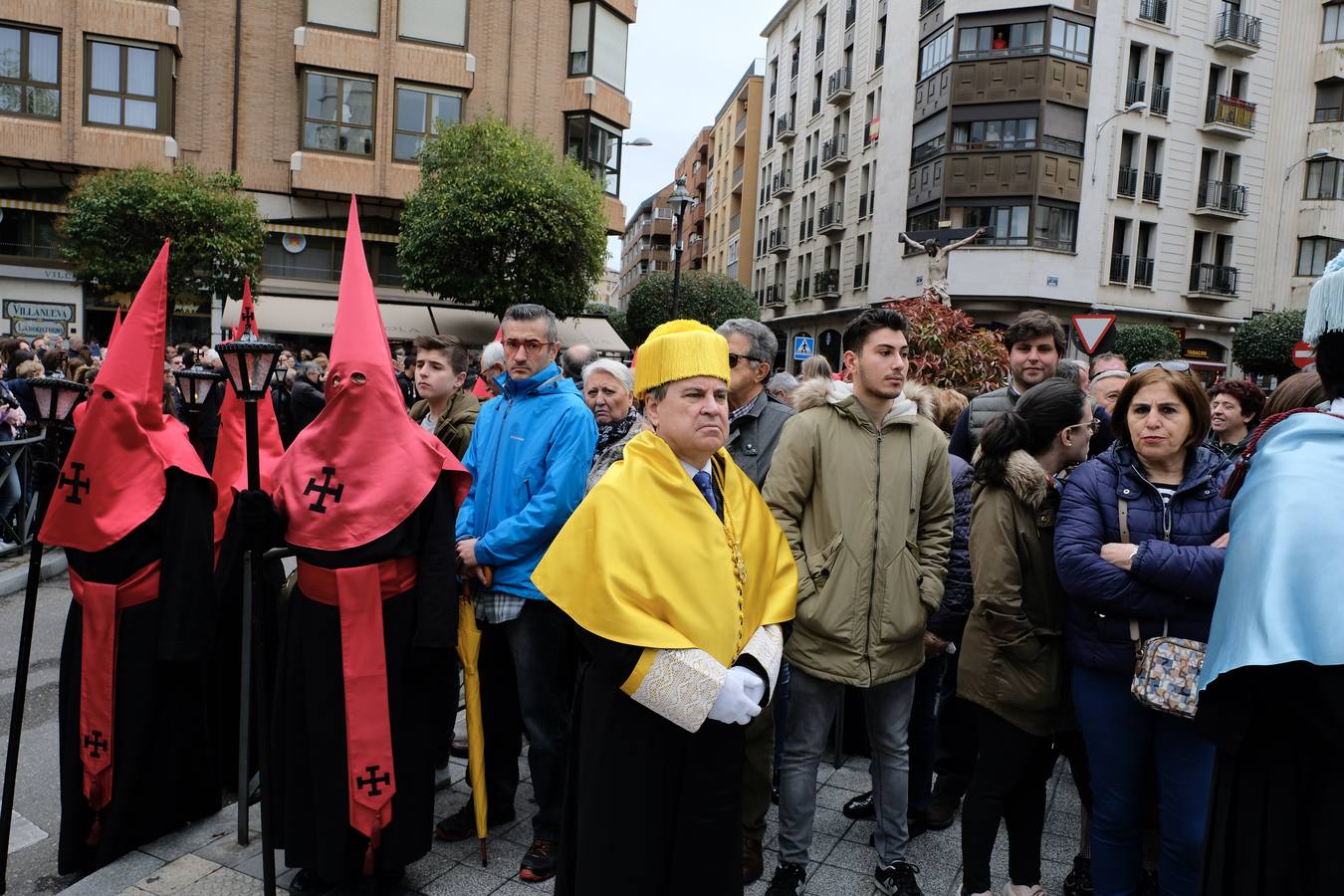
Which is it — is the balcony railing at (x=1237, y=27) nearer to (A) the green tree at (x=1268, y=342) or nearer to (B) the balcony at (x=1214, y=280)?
(B) the balcony at (x=1214, y=280)

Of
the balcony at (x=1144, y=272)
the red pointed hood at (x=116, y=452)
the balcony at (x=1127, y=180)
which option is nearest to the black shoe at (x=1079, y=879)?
the red pointed hood at (x=116, y=452)

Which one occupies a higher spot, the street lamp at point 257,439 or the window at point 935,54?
the window at point 935,54

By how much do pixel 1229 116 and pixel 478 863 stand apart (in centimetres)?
3854

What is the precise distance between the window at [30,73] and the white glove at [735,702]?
28.0 metres

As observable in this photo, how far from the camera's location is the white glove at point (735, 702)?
100 inches

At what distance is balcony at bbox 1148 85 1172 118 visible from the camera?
105 ft

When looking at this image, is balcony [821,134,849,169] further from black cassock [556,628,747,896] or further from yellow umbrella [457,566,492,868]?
black cassock [556,628,747,896]

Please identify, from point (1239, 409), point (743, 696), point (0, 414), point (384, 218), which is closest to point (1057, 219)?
point (384, 218)

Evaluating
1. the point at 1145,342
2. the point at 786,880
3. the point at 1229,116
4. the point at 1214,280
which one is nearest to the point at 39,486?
the point at 786,880

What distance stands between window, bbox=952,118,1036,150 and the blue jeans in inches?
1241

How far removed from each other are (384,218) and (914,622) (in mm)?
26778

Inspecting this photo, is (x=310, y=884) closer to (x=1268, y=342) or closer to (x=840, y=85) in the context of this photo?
(x=1268, y=342)

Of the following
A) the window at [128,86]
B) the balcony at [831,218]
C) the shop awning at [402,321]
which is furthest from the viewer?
the balcony at [831,218]

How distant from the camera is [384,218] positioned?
2738 centimetres
